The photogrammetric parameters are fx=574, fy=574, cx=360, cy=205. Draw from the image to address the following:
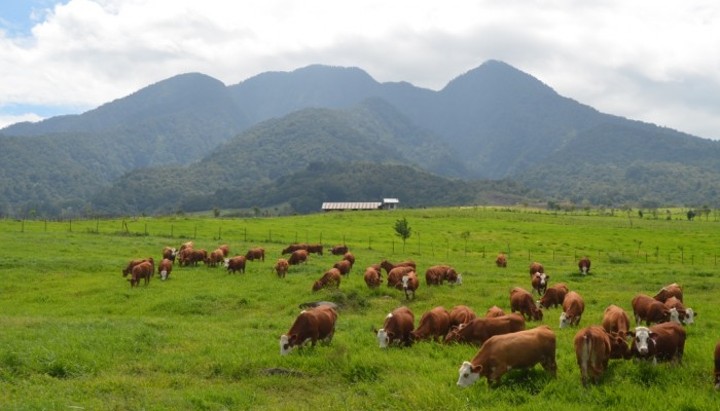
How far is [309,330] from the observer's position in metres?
15.3

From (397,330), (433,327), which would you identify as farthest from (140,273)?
(433,327)

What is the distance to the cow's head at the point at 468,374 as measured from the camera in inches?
453

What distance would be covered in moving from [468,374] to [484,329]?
3.49 metres

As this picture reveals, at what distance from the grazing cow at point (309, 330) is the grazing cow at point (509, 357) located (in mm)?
4995

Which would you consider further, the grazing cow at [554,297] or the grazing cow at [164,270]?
the grazing cow at [164,270]

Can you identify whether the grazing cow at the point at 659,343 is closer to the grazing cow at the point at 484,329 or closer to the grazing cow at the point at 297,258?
the grazing cow at the point at 484,329

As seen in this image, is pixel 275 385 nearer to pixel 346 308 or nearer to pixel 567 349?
pixel 567 349

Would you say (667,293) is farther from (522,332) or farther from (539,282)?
(522,332)

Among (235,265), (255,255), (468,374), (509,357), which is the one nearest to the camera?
(468,374)

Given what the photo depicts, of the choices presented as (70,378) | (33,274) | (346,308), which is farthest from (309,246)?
(70,378)

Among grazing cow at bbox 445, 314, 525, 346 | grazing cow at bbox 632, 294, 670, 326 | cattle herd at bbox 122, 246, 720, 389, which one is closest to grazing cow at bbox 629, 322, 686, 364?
cattle herd at bbox 122, 246, 720, 389

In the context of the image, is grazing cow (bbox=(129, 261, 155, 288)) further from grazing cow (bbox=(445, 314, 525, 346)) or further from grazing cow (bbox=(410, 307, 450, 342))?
grazing cow (bbox=(445, 314, 525, 346))

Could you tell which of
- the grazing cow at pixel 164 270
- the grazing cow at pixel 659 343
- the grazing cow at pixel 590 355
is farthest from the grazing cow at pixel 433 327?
the grazing cow at pixel 164 270

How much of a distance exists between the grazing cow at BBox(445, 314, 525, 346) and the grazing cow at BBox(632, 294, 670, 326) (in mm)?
5647
